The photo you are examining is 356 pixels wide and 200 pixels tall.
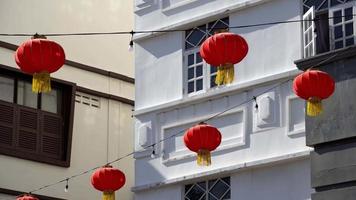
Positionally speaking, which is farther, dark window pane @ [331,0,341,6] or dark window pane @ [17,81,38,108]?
dark window pane @ [17,81,38,108]

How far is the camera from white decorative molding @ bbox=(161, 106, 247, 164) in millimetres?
18438

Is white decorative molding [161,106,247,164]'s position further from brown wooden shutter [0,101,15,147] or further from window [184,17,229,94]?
brown wooden shutter [0,101,15,147]

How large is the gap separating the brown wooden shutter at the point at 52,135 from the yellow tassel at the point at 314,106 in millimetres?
9025

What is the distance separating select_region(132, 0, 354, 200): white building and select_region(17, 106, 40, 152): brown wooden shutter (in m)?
3.62

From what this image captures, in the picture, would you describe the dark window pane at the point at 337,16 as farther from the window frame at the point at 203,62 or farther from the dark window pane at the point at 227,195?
the dark window pane at the point at 227,195

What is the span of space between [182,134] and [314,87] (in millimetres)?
4429

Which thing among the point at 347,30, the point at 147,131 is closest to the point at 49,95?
the point at 147,131

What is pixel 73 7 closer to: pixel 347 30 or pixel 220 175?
pixel 220 175

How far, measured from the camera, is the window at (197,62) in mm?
19297

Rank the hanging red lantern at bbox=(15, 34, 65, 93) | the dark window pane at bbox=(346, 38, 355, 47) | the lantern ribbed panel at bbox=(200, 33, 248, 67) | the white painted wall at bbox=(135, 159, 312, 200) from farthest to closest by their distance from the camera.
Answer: the white painted wall at bbox=(135, 159, 312, 200) < the dark window pane at bbox=(346, 38, 355, 47) < the lantern ribbed panel at bbox=(200, 33, 248, 67) < the hanging red lantern at bbox=(15, 34, 65, 93)

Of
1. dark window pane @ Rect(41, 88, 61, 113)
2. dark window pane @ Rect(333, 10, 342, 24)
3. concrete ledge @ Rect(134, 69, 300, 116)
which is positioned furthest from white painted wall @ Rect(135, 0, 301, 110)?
dark window pane @ Rect(41, 88, 61, 113)

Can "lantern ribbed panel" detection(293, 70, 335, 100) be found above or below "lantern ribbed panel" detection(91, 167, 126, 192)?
above

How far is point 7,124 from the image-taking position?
22.7 m

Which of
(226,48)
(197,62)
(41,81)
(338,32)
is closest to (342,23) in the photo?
(338,32)
